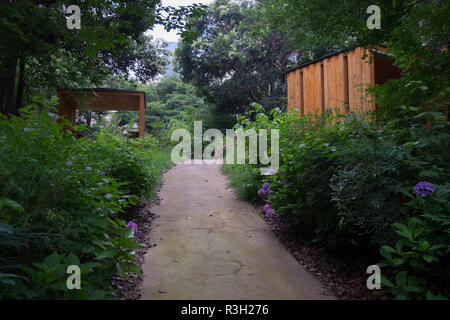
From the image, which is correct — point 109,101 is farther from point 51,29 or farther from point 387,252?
point 387,252

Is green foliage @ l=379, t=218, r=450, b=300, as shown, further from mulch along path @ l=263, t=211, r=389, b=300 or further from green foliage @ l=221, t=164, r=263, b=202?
green foliage @ l=221, t=164, r=263, b=202

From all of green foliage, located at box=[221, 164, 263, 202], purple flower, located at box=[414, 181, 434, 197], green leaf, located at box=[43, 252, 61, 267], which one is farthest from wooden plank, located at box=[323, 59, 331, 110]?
green leaf, located at box=[43, 252, 61, 267]

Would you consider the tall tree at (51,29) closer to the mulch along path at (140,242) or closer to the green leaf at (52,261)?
the mulch along path at (140,242)

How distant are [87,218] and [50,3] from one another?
4298 millimetres

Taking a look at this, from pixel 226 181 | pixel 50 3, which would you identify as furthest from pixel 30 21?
pixel 226 181

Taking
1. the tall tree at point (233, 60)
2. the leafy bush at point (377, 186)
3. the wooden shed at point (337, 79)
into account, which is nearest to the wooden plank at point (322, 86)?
the wooden shed at point (337, 79)

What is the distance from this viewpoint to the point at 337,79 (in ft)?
20.7

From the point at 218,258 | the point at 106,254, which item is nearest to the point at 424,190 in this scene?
the point at 218,258

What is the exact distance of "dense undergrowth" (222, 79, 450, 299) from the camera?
1.69 meters

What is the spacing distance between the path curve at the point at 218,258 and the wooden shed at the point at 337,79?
2.41 metres

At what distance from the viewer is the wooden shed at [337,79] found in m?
5.67

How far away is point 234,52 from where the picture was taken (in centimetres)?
1434

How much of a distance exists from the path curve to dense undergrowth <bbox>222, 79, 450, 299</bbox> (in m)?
0.46

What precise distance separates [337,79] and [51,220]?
5963mm
